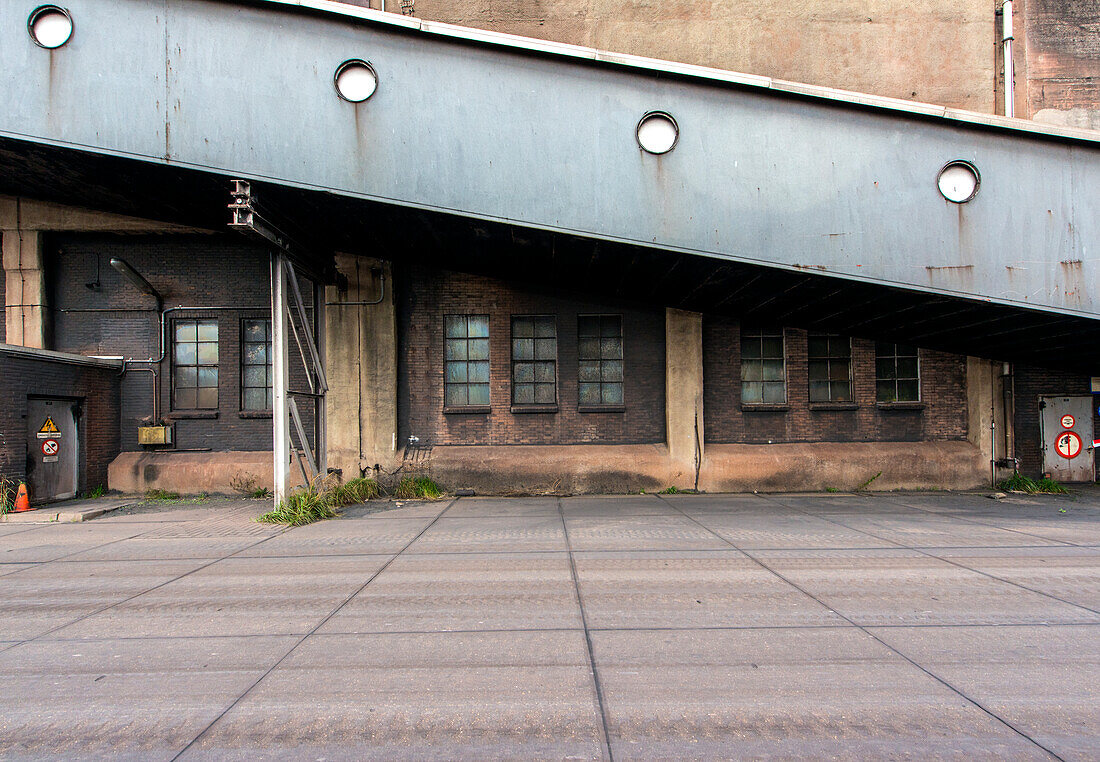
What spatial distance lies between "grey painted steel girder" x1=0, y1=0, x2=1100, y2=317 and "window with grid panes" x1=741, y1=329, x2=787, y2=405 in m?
3.99

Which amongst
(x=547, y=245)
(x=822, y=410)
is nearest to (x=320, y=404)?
(x=547, y=245)

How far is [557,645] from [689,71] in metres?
8.78

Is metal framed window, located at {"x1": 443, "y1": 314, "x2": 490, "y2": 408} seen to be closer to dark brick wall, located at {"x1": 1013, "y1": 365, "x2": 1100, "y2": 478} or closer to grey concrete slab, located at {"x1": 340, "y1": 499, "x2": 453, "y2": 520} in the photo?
grey concrete slab, located at {"x1": 340, "y1": 499, "x2": 453, "y2": 520}

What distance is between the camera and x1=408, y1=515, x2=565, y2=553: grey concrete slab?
759 centimetres

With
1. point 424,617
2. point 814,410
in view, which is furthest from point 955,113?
point 424,617

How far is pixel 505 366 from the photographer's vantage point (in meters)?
12.8

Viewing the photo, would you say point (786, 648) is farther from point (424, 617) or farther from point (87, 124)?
point (87, 124)

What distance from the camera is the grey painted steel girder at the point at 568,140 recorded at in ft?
29.8

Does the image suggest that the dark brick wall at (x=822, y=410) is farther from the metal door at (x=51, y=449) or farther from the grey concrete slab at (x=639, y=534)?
the metal door at (x=51, y=449)

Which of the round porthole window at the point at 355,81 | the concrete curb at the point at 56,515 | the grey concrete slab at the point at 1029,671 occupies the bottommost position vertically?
the concrete curb at the point at 56,515

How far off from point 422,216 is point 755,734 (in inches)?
350

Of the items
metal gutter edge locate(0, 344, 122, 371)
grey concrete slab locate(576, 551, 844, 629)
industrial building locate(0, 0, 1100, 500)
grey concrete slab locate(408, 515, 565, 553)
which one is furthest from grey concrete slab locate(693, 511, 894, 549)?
metal gutter edge locate(0, 344, 122, 371)

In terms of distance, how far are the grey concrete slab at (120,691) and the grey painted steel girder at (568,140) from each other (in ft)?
23.3

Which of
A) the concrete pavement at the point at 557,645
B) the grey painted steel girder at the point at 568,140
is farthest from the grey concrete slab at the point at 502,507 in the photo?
the grey painted steel girder at the point at 568,140
